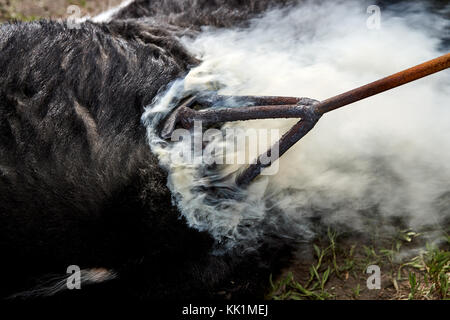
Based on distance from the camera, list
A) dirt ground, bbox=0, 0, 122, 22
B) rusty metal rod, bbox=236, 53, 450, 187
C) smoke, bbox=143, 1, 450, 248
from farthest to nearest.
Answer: dirt ground, bbox=0, 0, 122, 22
smoke, bbox=143, 1, 450, 248
rusty metal rod, bbox=236, 53, 450, 187

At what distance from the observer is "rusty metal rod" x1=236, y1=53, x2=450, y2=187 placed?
1514 millimetres

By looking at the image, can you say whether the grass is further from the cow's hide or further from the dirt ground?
the dirt ground

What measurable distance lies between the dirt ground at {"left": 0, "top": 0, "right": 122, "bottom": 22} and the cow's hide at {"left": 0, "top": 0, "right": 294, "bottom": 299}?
202 cm

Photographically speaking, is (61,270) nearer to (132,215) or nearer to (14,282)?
(14,282)

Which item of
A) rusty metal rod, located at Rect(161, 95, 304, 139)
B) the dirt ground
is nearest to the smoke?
rusty metal rod, located at Rect(161, 95, 304, 139)

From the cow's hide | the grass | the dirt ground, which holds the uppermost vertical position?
the dirt ground

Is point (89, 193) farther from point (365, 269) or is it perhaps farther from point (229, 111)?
point (365, 269)

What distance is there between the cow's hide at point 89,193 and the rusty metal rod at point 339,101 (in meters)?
0.31

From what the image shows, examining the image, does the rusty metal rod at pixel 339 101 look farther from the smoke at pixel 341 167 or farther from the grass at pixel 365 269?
the grass at pixel 365 269

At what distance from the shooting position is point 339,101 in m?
1.60

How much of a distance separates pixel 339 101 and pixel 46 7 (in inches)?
121

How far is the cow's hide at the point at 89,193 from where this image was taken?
1.76 metres

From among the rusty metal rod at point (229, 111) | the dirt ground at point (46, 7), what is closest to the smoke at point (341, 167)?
the rusty metal rod at point (229, 111)

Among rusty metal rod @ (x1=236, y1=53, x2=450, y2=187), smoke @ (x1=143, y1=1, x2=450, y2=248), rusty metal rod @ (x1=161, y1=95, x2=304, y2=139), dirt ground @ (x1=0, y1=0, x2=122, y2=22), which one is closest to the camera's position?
rusty metal rod @ (x1=236, y1=53, x2=450, y2=187)
